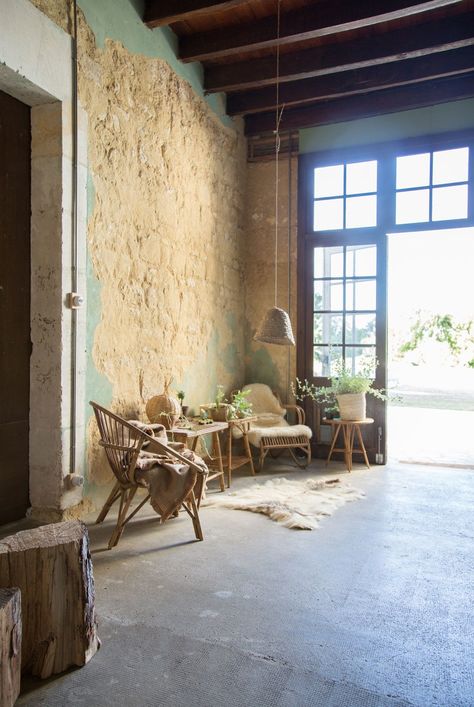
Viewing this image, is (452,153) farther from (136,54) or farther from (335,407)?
(136,54)

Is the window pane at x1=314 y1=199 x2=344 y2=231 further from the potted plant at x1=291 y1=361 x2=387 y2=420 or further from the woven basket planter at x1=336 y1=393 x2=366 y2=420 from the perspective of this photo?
the woven basket planter at x1=336 y1=393 x2=366 y2=420

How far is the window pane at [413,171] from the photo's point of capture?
5641mm

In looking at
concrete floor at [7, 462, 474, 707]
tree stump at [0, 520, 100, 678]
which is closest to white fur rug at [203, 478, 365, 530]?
concrete floor at [7, 462, 474, 707]

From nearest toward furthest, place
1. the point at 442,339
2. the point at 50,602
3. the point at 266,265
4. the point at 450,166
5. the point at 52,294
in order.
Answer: the point at 50,602 < the point at 52,294 < the point at 450,166 < the point at 266,265 < the point at 442,339

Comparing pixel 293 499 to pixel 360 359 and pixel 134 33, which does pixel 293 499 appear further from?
pixel 134 33

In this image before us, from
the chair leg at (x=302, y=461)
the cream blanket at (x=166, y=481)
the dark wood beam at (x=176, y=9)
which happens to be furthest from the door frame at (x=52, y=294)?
the chair leg at (x=302, y=461)

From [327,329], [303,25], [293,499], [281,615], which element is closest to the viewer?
[281,615]

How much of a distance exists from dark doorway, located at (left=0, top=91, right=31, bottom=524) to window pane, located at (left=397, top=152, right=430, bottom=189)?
3.98 m

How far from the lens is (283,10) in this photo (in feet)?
14.6

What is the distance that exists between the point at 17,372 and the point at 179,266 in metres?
1.99

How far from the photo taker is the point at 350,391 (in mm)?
5492

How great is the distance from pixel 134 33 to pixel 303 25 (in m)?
1.44

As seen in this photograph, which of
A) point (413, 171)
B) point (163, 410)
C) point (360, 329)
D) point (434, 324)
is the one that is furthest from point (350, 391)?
point (434, 324)

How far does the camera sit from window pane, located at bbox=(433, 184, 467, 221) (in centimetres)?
549
